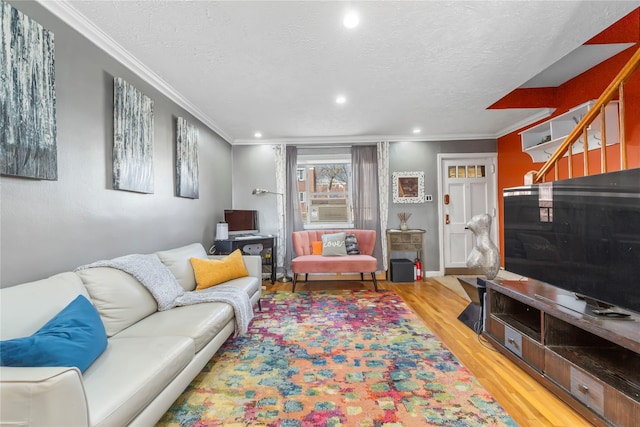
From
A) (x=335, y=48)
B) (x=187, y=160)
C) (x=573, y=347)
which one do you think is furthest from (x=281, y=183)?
(x=573, y=347)

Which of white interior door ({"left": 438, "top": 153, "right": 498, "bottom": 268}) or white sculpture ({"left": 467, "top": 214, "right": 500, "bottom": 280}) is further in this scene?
white interior door ({"left": 438, "top": 153, "right": 498, "bottom": 268})

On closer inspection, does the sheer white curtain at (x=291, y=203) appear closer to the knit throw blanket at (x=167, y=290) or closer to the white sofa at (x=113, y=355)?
the knit throw blanket at (x=167, y=290)

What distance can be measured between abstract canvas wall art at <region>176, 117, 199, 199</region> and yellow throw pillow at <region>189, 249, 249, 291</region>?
92cm

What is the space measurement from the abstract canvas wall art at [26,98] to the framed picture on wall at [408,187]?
4372 millimetres

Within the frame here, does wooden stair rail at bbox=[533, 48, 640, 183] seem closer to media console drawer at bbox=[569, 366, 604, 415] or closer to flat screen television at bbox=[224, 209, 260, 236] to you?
media console drawer at bbox=[569, 366, 604, 415]

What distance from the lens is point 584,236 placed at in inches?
65.2

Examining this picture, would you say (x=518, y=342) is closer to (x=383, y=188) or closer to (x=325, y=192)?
(x=383, y=188)

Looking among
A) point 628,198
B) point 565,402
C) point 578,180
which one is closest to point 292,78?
point 578,180

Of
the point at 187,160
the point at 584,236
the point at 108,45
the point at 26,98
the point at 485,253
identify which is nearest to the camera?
the point at 26,98

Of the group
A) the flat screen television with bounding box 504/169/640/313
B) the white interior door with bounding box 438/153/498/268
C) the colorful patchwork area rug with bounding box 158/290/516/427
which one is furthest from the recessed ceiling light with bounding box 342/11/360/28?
the white interior door with bounding box 438/153/498/268

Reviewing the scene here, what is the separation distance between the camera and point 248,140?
4.98 metres

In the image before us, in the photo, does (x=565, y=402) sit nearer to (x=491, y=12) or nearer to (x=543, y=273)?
(x=543, y=273)

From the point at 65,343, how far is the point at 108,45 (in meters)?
2.09

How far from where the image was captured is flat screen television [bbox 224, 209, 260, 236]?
14.4ft
